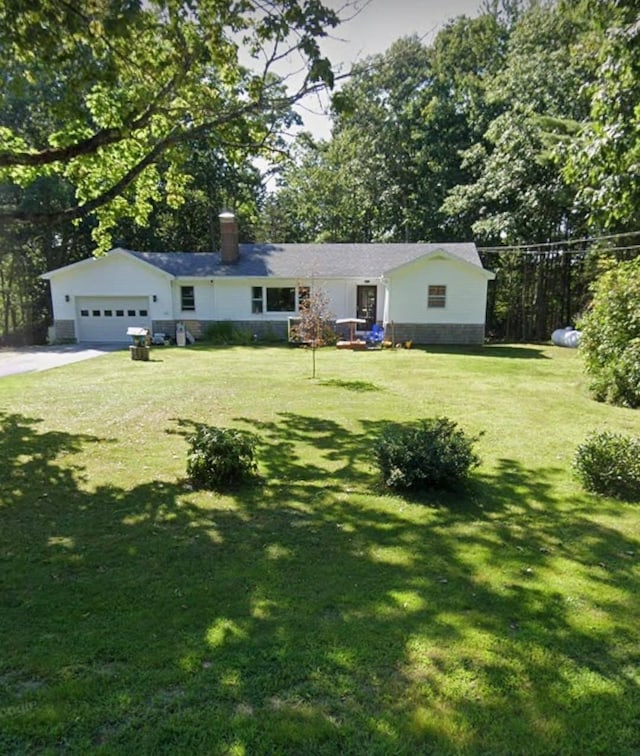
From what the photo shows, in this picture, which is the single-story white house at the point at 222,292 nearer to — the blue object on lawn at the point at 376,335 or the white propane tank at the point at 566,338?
the blue object on lawn at the point at 376,335

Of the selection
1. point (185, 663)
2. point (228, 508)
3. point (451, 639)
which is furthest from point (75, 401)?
point (451, 639)

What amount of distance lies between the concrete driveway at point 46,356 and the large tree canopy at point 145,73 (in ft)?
24.4

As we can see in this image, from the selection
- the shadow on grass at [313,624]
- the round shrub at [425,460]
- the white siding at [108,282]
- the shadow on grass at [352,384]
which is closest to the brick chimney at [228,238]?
the white siding at [108,282]

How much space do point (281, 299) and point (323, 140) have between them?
729 centimetres

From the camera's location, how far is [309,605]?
10.8 ft

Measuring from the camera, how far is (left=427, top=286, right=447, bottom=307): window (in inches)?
808

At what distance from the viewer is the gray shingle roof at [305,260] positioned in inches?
867

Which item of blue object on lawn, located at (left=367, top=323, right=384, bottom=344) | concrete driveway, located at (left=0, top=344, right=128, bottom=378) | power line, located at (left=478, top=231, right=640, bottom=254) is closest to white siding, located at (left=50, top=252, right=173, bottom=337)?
concrete driveway, located at (left=0, top=344, right=128, bottom=378)

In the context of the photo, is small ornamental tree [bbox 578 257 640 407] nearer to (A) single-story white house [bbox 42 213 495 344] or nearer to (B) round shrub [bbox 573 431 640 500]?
(B) round shrub [bbox 573 431 640 500]

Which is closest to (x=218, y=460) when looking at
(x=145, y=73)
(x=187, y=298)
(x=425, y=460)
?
A: (x=425, y=460)

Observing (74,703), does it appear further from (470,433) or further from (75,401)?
(75,401)

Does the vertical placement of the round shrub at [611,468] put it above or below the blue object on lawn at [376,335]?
below

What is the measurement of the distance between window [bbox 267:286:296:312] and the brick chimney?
2619mm

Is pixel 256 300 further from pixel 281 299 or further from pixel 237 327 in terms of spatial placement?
pixel 237 327
